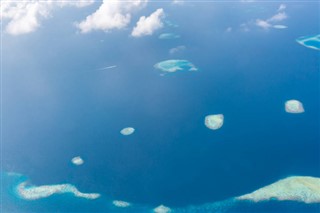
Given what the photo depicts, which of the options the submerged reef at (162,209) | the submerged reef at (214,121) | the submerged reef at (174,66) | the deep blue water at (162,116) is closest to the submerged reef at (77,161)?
the deep blue water at (162,116)

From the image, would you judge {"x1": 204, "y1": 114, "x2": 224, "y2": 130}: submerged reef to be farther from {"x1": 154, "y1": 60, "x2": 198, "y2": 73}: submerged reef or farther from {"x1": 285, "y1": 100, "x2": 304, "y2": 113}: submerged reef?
{"x1": 154, "y1": 60, "x2": 198, "y2": 73}: submerged reef

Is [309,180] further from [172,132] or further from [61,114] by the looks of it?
[61,114]

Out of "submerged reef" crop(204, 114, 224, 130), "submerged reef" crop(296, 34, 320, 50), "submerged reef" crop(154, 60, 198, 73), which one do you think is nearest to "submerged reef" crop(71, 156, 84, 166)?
"submerged reef" crop(204, 114, 224, 130)

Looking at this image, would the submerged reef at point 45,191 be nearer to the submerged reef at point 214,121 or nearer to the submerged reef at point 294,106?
the submerged reef at point 214,121

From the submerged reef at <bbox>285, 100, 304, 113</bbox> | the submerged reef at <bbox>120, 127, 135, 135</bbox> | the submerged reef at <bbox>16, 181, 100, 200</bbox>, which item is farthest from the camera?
the submerged reef at <bbox>285, 100, 304, 113</bbox>

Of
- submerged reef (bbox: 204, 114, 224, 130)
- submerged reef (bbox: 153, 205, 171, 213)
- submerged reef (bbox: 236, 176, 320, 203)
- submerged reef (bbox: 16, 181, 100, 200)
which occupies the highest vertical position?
submerged reef (bbox: 204, 114, 224, 130)
